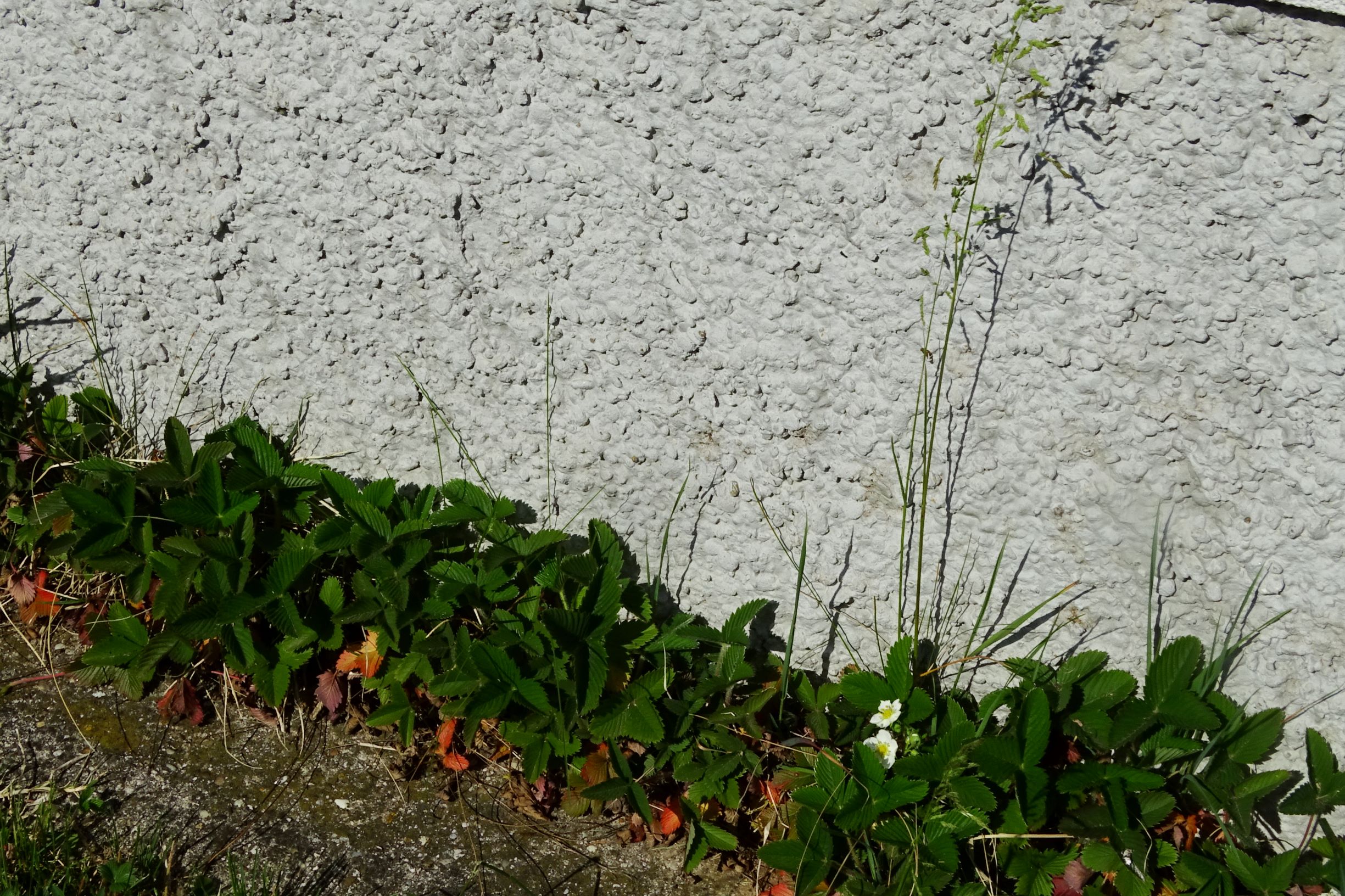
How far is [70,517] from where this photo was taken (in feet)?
7.53

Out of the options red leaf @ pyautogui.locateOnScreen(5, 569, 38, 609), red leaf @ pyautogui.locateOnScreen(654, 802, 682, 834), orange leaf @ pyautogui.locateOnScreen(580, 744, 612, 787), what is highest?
red leaf @ pyautogui.locateOnScreen(5, 569, 38, 609)

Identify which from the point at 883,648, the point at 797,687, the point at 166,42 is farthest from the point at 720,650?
the point at 166,42

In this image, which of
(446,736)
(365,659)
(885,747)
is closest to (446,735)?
(446,736)

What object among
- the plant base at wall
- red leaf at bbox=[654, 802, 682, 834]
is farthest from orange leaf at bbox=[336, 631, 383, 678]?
red leaf at bbox=[654, 802, 682, 834]

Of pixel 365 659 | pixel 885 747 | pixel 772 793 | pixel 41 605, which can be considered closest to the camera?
pixel 885 747

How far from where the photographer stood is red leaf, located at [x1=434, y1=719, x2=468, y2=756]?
82.7 inches

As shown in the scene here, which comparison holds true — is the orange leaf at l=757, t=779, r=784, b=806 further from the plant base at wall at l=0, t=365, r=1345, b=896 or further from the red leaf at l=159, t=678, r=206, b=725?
the red leaf at l=159, t=678, r=206, b=725

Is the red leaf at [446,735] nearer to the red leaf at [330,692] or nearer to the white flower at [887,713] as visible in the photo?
the red leaf at [330,692]

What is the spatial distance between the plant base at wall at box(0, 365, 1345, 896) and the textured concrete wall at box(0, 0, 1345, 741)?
15cm

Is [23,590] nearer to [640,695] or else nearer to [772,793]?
[640,695]

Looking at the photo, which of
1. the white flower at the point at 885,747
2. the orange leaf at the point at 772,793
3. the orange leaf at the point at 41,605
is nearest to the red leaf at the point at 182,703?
the orange leaf at the point at 41,605

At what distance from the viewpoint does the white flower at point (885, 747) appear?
1.87 meters

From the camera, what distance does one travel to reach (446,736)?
2104 mm

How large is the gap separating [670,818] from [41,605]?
1.53 metres
